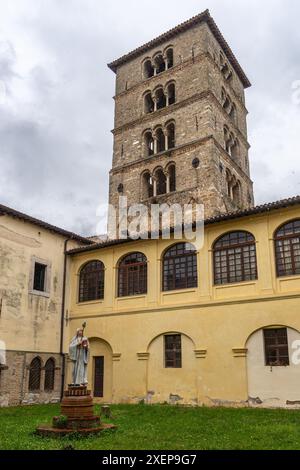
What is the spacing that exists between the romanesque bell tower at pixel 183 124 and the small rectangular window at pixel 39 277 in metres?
10.2

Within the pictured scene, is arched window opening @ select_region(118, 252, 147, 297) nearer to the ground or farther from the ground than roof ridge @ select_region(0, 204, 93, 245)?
nearer to the ground

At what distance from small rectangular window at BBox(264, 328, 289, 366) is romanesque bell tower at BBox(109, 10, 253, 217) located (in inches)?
429

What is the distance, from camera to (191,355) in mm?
18297

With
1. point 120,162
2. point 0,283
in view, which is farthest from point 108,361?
point 120,162

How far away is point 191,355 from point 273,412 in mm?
4530

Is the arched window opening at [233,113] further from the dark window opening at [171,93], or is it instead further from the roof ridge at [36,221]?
the roof ridge at [36,221]

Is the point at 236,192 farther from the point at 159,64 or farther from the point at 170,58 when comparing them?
the point at 159,64

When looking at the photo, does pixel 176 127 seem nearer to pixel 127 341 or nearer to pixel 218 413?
pixel 127 341

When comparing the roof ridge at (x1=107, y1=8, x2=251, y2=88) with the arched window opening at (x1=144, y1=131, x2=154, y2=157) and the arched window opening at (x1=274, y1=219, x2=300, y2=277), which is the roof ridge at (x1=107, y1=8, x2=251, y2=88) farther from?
the arched window opening at (x1=274, y1=219, x2=300, y2=277)

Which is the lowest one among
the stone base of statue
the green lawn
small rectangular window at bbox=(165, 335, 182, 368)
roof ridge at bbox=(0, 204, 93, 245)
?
the green lawn

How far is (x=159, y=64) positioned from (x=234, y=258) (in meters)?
22.2

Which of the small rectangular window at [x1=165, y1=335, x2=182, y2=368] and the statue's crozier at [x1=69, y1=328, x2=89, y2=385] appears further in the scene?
the small rectangular window at [x1=165, y1=335, x2=182, y2=368]

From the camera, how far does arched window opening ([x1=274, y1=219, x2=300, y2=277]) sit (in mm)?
16891

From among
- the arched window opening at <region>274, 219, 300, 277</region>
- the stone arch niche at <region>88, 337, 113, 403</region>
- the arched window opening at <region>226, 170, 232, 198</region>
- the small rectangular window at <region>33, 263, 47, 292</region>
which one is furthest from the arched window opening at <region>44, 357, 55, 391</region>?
the arched window opening at <region>226, 170, 232, 198</region>
